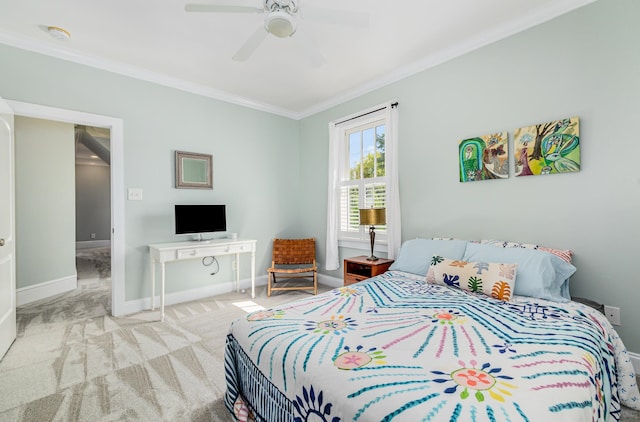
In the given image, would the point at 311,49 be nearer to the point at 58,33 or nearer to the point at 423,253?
the point at 423,253

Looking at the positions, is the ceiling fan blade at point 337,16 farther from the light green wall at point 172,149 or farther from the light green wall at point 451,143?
the light green wall at point 172,149

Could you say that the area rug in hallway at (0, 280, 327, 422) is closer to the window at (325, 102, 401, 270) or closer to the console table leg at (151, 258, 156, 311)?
the console table leg at (151, 258, 156, 311)

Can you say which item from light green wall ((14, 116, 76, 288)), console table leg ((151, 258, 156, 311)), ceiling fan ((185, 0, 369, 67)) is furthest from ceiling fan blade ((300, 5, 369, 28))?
light green wall ((14, 116, 76, 288))

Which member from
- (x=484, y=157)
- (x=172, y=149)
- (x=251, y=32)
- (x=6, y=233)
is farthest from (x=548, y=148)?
Answer: (x=6, y=233)

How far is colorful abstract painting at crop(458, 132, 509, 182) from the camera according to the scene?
8.32 ft

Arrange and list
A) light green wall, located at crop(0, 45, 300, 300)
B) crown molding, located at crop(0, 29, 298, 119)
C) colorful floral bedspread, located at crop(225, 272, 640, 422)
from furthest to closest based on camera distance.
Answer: light green wall, located at crop(0, 45, 300, 300), crown molding, located at crop(0, 29, 298, 119), colorful floral bedspread, located at crop(225, 272, 640, 422)

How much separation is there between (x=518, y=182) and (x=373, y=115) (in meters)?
1.79

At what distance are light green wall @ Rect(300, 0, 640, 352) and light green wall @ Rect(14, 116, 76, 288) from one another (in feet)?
15.5

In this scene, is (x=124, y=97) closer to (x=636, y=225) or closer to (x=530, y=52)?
(x=530, y=52)

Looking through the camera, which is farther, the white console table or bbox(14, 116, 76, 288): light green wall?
bbox(14, 116, 76, 288): light green wall

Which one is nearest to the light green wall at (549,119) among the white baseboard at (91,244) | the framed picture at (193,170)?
the framed picture at (193,170)

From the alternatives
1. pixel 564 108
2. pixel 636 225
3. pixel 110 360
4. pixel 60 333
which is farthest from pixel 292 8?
pixel 60 333

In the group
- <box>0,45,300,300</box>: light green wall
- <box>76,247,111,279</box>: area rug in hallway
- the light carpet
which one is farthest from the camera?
<box>76,247,111,279</box>: area rug in hallway

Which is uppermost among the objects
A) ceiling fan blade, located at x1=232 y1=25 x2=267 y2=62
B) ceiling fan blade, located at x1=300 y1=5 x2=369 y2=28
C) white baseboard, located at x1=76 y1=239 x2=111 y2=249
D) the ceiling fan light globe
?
ceiling fan blade, located at x1=300 y1=5 x2=369 y2=28
